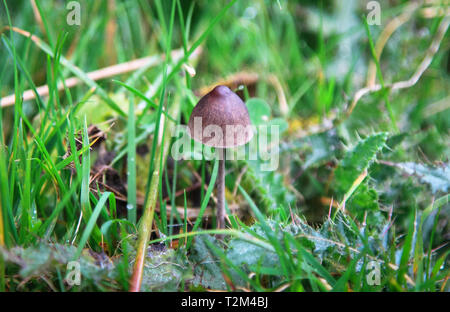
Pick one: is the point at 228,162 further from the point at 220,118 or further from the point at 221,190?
the point at 220,118

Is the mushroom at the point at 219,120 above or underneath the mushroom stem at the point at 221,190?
above

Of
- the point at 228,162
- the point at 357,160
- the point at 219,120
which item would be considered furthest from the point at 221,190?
the point at 357,160

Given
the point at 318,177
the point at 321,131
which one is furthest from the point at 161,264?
the point at 321,131

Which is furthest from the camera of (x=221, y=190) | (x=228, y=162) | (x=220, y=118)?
(x=228, y=162)

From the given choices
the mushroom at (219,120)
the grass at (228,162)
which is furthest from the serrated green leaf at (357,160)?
the mushroom at (219,120)

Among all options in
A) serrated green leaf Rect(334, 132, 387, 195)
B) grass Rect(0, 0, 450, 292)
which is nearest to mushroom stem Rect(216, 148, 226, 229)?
grass Rect(0, 0, 450, 292)

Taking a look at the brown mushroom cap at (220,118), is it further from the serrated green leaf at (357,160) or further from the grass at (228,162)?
the serrated green leaf at (357,160)
